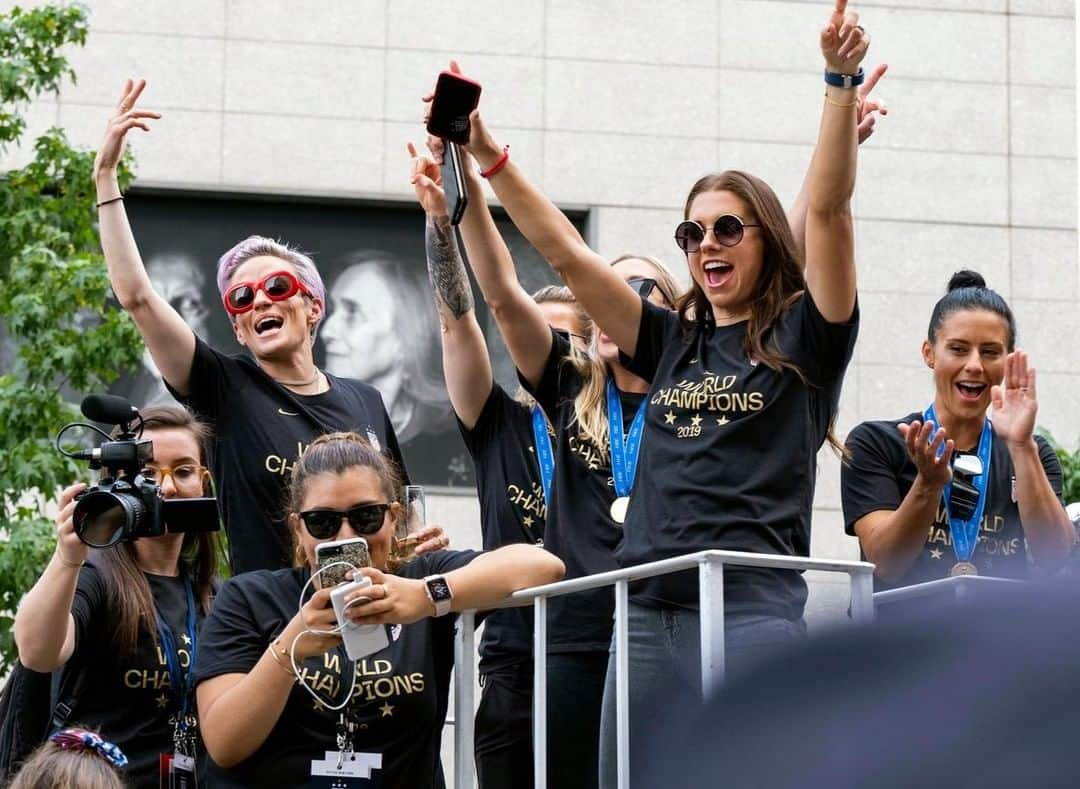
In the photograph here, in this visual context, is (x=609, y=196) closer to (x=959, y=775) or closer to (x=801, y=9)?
(x=801, y=9)

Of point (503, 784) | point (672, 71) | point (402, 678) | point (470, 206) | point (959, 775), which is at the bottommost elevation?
point (503, 784)

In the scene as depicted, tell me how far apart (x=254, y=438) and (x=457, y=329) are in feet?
2.07

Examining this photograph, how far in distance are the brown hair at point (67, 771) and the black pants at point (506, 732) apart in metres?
0.94

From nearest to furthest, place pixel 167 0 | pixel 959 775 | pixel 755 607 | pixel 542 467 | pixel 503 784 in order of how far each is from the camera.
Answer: pixel 959 775
pixel 755 607
pixel 503 784
pixel 542 467
pixel 167 0

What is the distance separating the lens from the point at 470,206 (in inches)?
184

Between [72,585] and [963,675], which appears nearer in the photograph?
[963,675]

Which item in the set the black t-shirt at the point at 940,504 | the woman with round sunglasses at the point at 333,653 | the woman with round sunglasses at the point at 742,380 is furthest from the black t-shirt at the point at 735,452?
the black t-shirt at the point at 940,504

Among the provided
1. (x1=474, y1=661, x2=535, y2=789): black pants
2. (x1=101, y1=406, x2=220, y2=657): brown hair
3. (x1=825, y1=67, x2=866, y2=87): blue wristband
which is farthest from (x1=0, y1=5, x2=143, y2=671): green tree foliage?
(x1=825, y1=67, x2=866, y2=87): blue wristband

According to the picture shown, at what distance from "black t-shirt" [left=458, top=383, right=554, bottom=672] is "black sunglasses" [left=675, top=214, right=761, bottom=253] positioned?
0.92 meters

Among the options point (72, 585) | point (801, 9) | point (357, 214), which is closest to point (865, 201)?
point (801, 9)

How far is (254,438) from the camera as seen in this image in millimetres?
4730

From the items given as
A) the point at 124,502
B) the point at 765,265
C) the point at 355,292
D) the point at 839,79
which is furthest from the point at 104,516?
the point at 355,292

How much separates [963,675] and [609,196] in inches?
515

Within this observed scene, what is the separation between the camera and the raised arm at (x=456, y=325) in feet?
16.1
